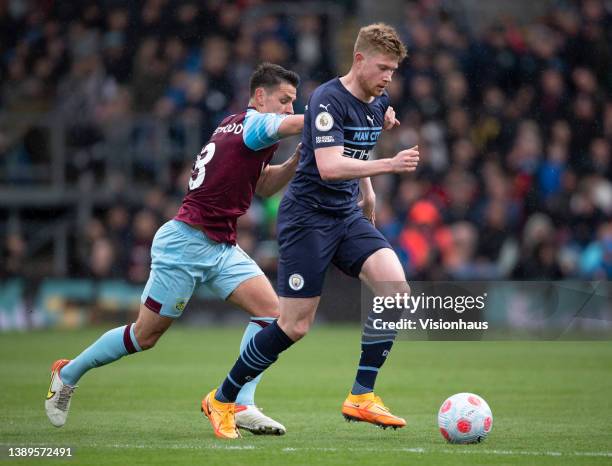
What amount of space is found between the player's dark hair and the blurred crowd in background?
370 inches

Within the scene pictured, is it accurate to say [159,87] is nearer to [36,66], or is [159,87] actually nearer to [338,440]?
[36,66]

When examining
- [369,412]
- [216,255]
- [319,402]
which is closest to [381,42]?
[216,255]

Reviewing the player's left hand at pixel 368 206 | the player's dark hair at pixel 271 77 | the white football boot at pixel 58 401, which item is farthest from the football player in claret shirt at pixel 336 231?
the white football boot at pixel 58 401

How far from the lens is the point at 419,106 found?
1873 cm

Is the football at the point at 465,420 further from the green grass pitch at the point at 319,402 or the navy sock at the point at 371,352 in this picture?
the navy sock at the point at 371,352

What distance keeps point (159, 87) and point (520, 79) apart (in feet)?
20.4

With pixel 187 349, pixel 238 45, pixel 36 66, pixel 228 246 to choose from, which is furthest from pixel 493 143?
pixel 228 246

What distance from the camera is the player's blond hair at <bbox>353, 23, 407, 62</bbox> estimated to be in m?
7.37

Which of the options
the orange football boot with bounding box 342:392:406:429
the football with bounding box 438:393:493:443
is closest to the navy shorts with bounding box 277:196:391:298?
the orange football boot with bounding box 342:392:406:429

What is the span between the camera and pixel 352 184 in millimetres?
7844

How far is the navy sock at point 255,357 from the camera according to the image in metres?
7.53

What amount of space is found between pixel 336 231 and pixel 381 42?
1254mm

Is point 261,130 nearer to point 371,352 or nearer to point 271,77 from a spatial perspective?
point 271,77

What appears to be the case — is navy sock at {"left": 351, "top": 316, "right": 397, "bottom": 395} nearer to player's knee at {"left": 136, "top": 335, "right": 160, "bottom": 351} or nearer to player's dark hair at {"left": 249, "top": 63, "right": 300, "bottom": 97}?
player's knee at {"left": 136, "top": 335, "right": 160, "bottom": 351}
